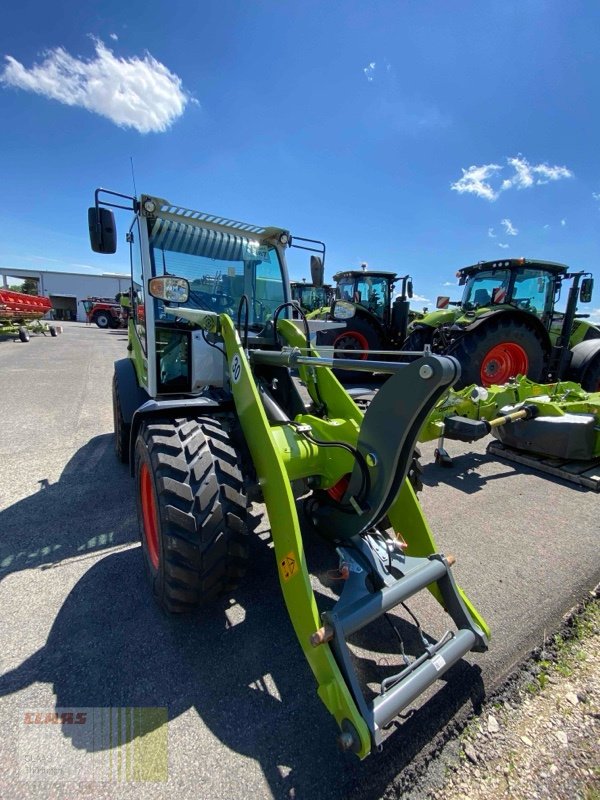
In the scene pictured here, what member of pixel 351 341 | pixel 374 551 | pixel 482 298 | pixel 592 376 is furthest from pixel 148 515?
pixel 592 376

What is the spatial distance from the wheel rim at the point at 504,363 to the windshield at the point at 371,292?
408 cm

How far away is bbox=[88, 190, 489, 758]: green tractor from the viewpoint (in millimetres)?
1479

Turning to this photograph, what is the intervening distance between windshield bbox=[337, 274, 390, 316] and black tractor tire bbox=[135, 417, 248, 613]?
890 cm

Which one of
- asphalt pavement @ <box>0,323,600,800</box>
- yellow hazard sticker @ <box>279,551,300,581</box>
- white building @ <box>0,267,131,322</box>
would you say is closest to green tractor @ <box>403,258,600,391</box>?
asphalt pavement @ <box>0,323,600,800</box>

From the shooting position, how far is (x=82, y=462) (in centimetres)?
419

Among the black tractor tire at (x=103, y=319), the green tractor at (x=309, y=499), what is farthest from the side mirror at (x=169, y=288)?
the black tractor tire at (x=103, y=319)

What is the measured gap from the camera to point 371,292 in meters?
10.1

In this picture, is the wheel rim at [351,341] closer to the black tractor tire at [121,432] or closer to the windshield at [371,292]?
the windshield at [371,292]

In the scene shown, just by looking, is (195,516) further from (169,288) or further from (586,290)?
(586,290)

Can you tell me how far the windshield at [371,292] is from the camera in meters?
10.1

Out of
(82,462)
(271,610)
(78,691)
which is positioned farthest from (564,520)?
(82,462)

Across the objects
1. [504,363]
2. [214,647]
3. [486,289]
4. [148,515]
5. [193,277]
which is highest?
[486,289]

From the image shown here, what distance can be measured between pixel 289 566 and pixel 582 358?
7753 mm

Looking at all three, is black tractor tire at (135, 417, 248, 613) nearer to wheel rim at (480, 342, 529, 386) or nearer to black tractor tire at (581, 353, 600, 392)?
wheel rim at (480, 342, 529, 386)
